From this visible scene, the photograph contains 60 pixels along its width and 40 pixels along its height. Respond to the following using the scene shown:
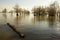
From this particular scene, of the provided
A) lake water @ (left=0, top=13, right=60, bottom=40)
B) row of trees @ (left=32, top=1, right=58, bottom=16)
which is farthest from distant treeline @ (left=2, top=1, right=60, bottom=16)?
lake water @ (left=0, top=13, right=60, bottom=40)

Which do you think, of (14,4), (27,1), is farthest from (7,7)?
(27,1)

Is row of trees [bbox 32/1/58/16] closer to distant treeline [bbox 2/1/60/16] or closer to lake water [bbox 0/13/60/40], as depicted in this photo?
distant treeline [bbox 2/1/60/16]

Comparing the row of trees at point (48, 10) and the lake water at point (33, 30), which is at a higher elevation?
the row of trees at point (48, 10)

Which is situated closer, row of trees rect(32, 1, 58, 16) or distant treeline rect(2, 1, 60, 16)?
distant treeline rect(2, 1, 60, 16)

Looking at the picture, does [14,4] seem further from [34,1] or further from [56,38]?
[56,38]

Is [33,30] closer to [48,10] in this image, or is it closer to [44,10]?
[48,10]

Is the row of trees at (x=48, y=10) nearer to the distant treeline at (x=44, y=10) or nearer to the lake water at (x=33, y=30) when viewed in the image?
the distant treeline at (x=44, y=10)

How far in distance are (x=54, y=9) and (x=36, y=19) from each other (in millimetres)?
1661

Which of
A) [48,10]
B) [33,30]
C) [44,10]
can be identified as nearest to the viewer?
[33,30]

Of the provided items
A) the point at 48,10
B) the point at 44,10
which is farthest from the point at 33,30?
the point at 44,10

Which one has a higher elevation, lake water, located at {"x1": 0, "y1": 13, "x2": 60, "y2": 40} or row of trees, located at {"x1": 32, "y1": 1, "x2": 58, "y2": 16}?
row of trees, located at {"x1": 32, "y1": 1, "x2": 58, "y2": 16}

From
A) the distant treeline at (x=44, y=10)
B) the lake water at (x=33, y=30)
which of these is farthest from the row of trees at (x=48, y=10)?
the lake water at (x=33, y=30)

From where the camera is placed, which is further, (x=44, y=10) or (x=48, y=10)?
(x=44, y=10)

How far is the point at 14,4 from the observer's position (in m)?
7.96
